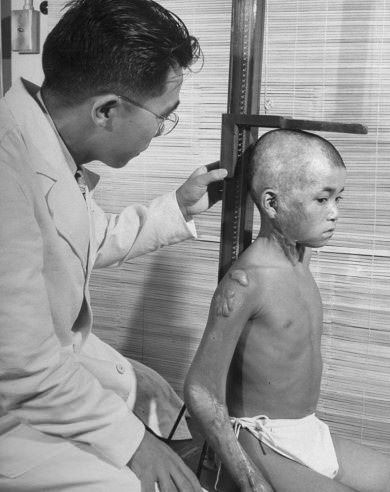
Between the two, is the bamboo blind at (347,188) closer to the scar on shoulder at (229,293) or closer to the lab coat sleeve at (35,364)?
the scar on shoulder at (229,293)

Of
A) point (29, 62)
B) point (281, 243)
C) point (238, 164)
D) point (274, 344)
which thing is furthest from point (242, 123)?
point (29, 62)

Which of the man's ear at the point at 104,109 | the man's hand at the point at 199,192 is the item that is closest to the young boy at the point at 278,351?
the man's hand at the point at 199,192

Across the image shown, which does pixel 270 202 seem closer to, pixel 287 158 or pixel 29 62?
pixel 287 158

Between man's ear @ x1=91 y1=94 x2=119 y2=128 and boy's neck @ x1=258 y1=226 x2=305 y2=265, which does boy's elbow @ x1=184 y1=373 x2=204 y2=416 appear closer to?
boy's neck @ x1=258 y1=226 x2=305 y2=265

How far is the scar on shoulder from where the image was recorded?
1679 millimetres

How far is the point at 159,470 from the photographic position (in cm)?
148

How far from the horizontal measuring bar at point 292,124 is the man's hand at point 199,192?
6.3 inches

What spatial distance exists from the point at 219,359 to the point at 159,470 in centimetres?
33

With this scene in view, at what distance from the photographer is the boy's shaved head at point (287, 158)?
5.48ft

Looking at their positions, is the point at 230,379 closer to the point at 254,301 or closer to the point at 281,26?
the point at 254,301

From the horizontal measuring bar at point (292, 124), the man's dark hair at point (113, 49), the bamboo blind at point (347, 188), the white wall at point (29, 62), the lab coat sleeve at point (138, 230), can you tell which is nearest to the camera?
the man's dark hair at point (113, 49)

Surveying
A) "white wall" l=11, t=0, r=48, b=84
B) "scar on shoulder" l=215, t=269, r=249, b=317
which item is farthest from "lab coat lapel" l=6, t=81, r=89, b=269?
"white wall" l=11, t=0, r=48, b=84

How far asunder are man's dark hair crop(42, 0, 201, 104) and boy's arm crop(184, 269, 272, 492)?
1.78 ft

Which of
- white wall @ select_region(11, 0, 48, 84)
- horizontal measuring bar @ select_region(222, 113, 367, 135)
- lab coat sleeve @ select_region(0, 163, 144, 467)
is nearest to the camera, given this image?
lab coat sleeve @ select_region(0, 163, 144, 467)
